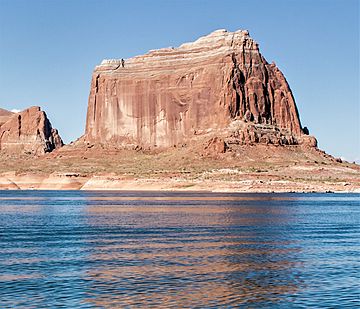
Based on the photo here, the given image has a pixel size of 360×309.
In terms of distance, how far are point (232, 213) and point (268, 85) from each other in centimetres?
13217

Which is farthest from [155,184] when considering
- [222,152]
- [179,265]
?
[179,265]

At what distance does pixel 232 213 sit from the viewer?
67.6 metres

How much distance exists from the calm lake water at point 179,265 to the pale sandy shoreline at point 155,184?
265ft

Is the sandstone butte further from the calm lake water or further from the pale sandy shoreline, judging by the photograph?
the calm lake water

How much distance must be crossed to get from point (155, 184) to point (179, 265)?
117184 millimetres

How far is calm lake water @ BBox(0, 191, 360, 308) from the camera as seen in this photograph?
78.9 ft

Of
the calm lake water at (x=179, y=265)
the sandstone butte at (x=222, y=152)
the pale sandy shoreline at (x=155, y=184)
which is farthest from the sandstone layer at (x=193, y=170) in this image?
the calm lake water at (x=179, y=265)

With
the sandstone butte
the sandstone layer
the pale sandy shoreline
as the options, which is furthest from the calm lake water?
the sandstone butte

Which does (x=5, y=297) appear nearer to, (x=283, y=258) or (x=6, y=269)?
(x=6, y=269)

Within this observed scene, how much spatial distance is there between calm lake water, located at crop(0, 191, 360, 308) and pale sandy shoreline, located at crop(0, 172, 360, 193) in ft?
265

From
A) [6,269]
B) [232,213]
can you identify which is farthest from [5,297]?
[232,213]

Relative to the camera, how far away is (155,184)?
Answer: 14812cm

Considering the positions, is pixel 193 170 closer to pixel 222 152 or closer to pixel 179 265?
pixel 222 152

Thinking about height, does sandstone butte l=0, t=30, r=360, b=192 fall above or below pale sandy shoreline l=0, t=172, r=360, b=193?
above
